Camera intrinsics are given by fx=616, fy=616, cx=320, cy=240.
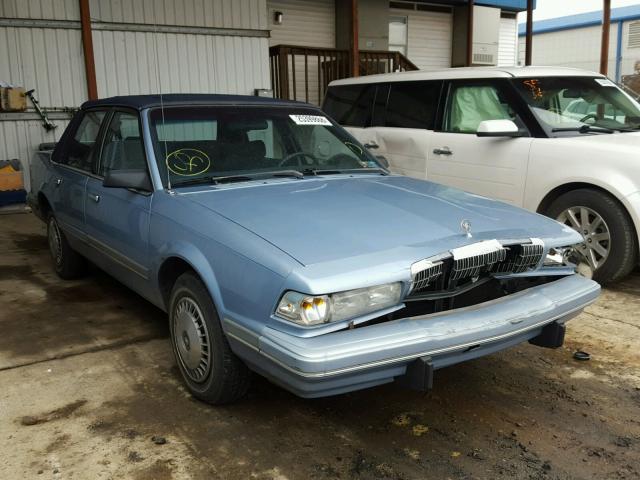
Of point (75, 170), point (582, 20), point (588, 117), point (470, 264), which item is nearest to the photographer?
point (470, 264)

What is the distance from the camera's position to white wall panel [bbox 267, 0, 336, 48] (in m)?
13.5

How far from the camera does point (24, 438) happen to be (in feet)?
9.38

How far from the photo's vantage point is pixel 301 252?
2562mm

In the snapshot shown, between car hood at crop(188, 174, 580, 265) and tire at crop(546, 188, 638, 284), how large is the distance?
66.1 inches

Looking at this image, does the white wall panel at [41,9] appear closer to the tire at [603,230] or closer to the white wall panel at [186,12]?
the white wall panel at [186,12]

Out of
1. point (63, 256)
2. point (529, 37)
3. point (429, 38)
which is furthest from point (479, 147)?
point (429, 38)

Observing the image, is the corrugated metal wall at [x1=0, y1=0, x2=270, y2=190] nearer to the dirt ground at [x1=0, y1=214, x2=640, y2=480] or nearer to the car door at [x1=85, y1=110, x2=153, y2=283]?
the car door at [x1=85, y1=110, x2=153, y2=283]

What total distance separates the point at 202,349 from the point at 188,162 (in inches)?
46.1

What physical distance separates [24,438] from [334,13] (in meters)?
13.1

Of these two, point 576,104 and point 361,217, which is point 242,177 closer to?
point 361,217

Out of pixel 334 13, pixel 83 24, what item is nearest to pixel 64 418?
pixel 83 24

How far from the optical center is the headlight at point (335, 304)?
94.9 inches

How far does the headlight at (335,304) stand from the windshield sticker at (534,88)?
367cm

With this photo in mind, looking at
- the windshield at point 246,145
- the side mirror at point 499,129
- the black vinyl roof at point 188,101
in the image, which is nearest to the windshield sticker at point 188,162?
the windshield at point 246,145
